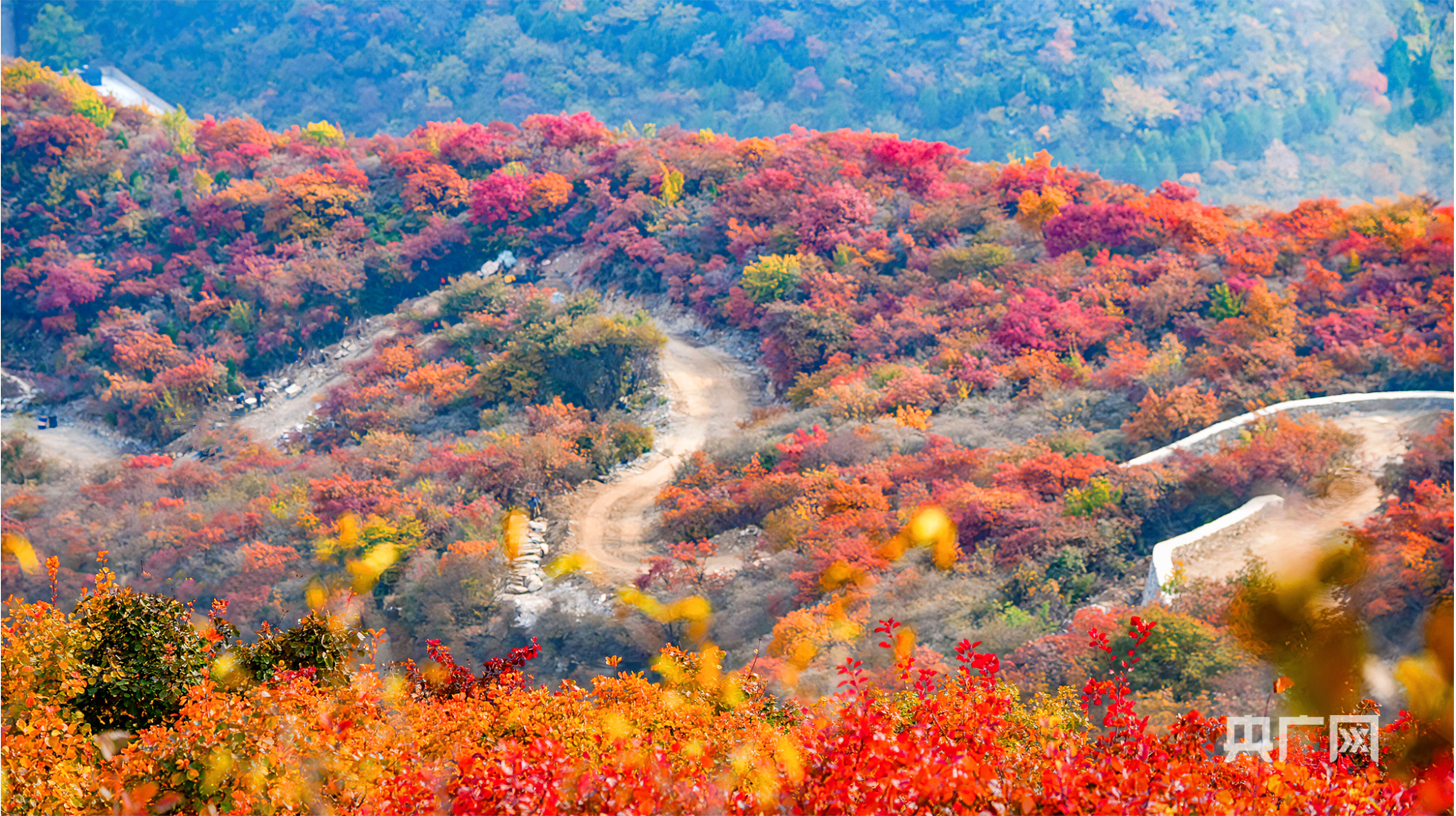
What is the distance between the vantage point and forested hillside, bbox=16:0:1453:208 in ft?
176

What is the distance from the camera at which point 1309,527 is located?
11969 mm

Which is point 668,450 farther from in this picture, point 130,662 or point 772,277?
point 130,662

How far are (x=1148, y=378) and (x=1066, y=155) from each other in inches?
1647

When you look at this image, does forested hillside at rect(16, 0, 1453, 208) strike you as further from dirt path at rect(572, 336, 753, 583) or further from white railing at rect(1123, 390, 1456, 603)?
white railing at rect(1123, 390, 1456, 603)

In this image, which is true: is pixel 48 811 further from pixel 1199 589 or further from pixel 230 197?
pixel 230 197

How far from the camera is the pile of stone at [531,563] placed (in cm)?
1458

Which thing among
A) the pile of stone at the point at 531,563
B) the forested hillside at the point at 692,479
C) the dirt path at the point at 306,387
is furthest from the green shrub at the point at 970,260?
the dirt path at the point at 306,387

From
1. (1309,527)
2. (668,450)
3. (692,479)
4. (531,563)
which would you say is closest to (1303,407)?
(1309,527)

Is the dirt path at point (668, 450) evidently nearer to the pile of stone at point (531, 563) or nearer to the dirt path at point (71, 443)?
the pile of stone at point (531, 563)

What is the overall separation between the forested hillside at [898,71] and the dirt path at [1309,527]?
43.4 meters

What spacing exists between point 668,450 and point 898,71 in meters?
46.5

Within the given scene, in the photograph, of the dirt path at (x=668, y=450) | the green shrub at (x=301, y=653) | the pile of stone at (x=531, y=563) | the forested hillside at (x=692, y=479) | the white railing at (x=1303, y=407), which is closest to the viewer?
the forested hillside at (x=692, y=479)

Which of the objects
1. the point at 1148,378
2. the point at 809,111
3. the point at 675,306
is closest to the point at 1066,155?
the point at 809,111

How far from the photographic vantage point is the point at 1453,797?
4512 mm
